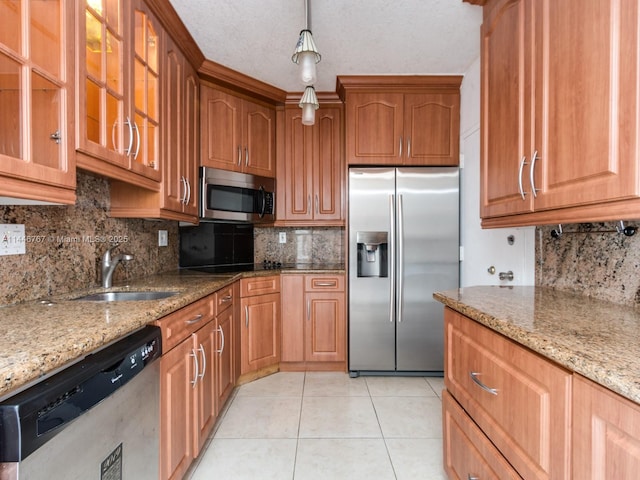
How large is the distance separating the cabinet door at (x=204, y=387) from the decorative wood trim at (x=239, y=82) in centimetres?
181

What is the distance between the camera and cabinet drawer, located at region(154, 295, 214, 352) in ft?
4.20

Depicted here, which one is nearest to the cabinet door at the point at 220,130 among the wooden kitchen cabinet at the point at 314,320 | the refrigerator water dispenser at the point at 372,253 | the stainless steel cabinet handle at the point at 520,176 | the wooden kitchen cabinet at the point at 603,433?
the wooden kitchen cabinet at the point at 314,320

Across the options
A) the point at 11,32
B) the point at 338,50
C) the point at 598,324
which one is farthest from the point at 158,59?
the point at 598,324

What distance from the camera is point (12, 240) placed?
1.23m

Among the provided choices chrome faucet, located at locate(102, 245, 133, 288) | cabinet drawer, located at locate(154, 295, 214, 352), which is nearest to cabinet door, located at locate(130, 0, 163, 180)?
chrome faucet, located at locate(102, 245, 133, 288)

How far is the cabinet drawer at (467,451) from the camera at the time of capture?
101cm

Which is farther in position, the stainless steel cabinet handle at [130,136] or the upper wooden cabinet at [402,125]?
the upper wooden cabinet at [402,125]

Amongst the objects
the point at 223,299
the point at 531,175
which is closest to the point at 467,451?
the point at 531,175

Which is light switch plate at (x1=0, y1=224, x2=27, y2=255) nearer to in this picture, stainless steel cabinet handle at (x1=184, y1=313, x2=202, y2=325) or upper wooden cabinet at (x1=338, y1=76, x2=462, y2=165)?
stainless steel cabinet handle at (x1=184, y1=313, x2=202, y2=325)

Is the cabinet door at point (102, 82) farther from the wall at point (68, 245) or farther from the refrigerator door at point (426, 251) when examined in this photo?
the refrigerator door at point (426, 251)

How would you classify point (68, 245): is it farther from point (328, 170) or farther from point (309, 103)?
point (328, 170)

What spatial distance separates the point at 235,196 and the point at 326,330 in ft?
4.45

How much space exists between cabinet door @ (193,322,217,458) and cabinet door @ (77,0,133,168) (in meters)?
0.92

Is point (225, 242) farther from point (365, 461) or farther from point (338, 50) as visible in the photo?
point (365, 461)
